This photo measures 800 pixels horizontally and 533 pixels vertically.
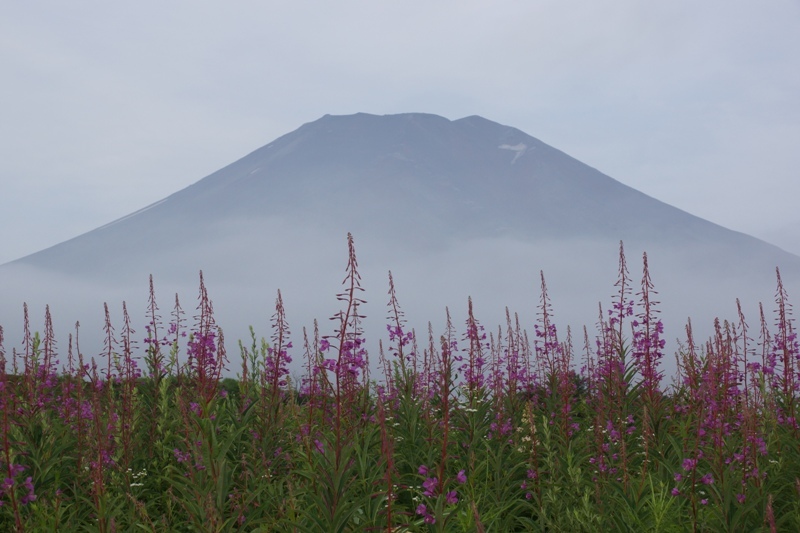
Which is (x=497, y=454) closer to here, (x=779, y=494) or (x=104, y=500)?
(x=779, y=494)

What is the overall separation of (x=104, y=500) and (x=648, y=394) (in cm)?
676

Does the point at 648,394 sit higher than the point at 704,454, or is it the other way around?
the point at 648,394

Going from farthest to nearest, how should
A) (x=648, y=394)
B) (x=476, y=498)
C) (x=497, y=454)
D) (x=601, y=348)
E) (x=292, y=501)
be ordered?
(x=601, y=348)
(x=648, y=394)
(x=497, y=454)
(x=476, y=498)
(x=292, y=501)

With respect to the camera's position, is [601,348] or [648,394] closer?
[648,394]

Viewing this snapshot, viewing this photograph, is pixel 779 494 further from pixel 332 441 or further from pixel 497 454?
pixel 332 441

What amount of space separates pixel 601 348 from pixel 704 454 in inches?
149

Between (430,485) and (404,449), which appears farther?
(404,449)

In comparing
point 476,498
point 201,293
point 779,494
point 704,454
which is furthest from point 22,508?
point 779,494

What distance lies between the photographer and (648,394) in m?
9.61

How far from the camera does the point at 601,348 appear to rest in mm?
11953

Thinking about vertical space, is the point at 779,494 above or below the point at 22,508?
below

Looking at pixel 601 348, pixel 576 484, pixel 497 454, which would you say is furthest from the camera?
pixel 601 348

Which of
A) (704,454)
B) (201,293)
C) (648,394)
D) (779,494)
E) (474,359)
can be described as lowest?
(779,494)

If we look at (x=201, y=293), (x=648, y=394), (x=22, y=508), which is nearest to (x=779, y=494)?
(x=648, y=394)
